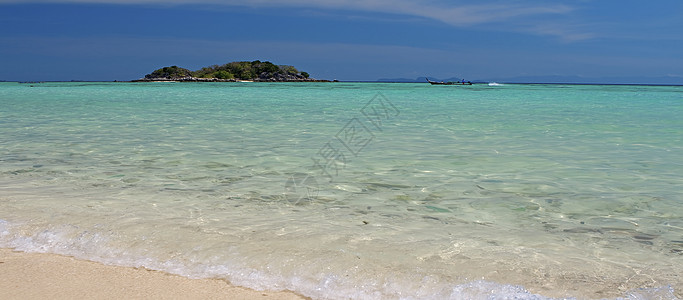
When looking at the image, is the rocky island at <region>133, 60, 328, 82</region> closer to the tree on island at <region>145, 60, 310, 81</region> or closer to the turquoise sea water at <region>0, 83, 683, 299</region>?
the tree on island at <region>145, 60, 310, 81</region>

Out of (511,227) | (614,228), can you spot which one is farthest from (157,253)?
(614,228)

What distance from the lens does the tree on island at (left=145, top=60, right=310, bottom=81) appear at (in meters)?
187

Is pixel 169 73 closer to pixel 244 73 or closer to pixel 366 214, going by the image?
pixel 244 73

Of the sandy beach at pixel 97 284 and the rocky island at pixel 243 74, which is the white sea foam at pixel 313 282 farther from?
the rocky island at pixel 243 74

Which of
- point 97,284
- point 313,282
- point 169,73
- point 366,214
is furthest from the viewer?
point 169,73

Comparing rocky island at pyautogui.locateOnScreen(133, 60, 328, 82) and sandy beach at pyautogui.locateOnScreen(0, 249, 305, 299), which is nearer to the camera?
sandy beach at pyautogui.locateOnScreen(0, 249, 305, 299)

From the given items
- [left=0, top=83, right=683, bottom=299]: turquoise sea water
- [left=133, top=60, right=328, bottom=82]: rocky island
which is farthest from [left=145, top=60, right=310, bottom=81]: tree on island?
[left=0, top=83, right=683, bottom=299]: turquoise sea water

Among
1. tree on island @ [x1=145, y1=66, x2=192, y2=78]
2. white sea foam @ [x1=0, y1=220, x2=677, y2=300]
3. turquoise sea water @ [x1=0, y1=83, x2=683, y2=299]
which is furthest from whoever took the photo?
tree on island @ [x1=145, y1=66, x2=192, y2=78]

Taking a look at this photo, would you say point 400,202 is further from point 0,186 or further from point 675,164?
point 675,164

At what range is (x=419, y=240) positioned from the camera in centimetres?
434

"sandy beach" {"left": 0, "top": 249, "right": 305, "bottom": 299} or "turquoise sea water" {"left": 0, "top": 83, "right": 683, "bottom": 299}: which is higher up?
"sandy beach" {"left": 0, "top": 249, "right": 305, "bottom": 299}

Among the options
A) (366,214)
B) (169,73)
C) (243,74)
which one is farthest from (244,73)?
(366,214)

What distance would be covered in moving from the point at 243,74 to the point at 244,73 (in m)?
0.53

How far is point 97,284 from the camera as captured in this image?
330cm
